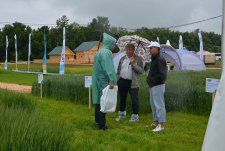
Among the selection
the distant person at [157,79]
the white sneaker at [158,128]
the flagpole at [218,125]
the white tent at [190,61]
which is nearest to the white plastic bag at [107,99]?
the distant person at [157,79]

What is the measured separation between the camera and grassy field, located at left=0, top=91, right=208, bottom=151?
3.78 m

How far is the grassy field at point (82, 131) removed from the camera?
378 cm

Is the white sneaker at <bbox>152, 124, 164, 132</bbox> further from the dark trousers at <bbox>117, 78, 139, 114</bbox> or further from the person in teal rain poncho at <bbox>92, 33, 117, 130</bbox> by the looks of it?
the dark trousers at <bbox>117, 78, 139, 114</bbox>

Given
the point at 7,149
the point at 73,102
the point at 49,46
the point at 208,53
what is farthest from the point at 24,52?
the point at 7,149

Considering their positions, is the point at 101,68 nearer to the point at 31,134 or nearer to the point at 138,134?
the point at 138,134

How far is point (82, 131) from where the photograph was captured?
6.97m

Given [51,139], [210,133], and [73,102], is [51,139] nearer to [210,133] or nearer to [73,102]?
[210,133]

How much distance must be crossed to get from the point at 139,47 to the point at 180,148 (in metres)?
3.43

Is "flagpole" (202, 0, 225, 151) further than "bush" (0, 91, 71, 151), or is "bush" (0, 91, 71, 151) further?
"bush" (0, 91, 71, 151)

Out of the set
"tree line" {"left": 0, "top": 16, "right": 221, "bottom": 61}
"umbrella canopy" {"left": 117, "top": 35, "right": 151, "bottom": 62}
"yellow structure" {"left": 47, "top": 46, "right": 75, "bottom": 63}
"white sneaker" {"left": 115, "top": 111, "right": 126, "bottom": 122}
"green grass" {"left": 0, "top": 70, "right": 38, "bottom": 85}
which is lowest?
"white sneaker" {"left": 115, "top": 111, "right": 126, "bottom": 122}

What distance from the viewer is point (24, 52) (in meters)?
66.6

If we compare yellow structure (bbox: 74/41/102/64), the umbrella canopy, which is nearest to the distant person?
the umbrella canopy

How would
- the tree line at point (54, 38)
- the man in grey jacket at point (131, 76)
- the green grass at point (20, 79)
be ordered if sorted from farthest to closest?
1. the tree line at point (54, 38)
2. the green grass at point (20, 79)
3. the man in grey jacket at point (131, 76)

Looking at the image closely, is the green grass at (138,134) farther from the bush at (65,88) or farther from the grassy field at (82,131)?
the bush at (65,88)
